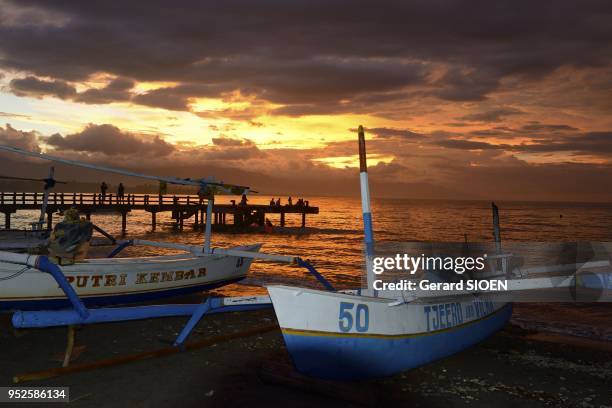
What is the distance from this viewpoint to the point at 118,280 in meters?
12.2

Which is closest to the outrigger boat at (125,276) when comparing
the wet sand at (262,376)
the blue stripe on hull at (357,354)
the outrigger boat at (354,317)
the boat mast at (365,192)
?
the outrigger boat at (354,317)

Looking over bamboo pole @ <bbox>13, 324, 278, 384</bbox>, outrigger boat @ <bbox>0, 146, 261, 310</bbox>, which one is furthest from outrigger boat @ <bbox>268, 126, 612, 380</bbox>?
outrigger boat @ <bbox>0, 146, 261, 310</bbox>

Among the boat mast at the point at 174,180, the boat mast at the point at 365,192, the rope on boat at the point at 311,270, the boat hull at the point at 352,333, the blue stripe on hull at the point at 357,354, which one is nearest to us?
the boat hull at the point at 352,333

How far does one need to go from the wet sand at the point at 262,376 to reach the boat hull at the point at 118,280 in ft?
2.38

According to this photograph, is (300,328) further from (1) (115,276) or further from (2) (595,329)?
(2) (595,329)

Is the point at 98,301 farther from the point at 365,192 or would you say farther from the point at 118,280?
the point at 365,192

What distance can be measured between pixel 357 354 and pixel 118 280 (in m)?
7.07

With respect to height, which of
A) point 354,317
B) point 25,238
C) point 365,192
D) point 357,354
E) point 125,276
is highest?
point 365,192

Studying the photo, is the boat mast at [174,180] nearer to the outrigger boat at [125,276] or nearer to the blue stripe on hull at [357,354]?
the outrigger boat at [125,276]

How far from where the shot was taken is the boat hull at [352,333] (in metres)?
7.48

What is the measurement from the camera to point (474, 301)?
10492 mm

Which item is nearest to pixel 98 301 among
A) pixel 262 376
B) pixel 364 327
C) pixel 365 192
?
pixel 262 376

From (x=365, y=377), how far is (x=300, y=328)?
158cm

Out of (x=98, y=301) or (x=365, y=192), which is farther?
(x=98, y=301)
